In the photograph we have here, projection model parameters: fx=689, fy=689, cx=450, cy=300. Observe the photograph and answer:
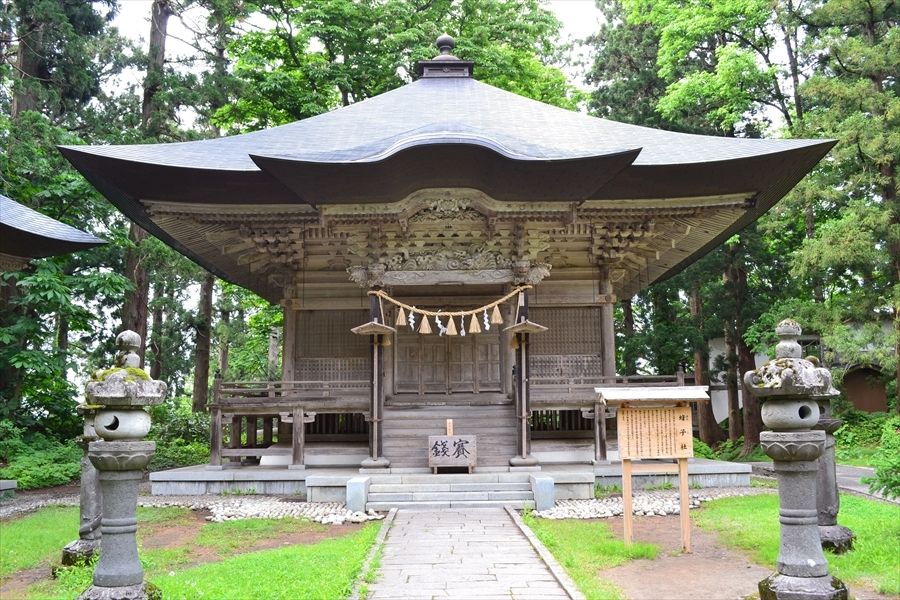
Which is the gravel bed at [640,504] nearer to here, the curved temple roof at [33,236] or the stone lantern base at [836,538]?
the stone lantern base at [836,538]

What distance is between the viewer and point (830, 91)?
54.9ft

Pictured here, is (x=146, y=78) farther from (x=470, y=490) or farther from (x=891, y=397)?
(x=891, y=397)

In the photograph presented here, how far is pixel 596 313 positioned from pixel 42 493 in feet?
38.8

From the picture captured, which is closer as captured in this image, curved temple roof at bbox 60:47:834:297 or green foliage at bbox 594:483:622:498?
curved temple roof at bbox 60:47:834:297

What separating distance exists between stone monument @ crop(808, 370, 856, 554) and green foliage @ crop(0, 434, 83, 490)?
14009mm

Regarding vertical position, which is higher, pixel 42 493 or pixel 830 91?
pixel 830 91

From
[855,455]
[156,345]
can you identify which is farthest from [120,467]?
[156,345]

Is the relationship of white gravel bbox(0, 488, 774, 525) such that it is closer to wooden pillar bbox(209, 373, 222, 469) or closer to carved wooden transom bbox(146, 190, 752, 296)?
wooden pillar bbox(209, 373, 222, 469)

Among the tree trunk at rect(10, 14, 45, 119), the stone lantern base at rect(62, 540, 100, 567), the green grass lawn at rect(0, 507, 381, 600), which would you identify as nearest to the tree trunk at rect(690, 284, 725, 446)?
the green grass lawn at rect(0, 507, 381, 600)

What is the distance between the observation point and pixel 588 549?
7.40 metres

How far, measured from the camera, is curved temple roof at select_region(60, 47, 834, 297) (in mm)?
11062

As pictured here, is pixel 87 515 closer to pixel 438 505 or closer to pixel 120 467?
pixel 120 467

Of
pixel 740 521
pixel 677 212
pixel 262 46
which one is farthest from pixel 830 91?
pixel 262 46

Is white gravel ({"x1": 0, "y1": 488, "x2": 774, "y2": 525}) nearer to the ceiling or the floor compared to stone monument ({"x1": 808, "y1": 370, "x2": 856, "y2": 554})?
nearer to the floor
